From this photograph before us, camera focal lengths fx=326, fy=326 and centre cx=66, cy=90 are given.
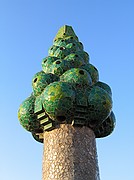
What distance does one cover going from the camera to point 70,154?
7238mm

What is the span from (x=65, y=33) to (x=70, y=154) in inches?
→ 180

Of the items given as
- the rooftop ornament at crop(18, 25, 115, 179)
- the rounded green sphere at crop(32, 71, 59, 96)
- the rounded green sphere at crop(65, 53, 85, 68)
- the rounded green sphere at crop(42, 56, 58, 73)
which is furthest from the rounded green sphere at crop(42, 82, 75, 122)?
the rounded green sphere at crop(42, 56, 58, 73)

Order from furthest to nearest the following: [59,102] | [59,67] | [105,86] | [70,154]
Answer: [105,86] → [59,67] → [59,102] → [70,154]

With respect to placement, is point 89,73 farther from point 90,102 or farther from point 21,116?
point 21,116

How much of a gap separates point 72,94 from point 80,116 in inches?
21.8

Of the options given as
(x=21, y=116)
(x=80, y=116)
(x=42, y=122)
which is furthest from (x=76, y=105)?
(x=21, y=116)

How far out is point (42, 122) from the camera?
7961 mm

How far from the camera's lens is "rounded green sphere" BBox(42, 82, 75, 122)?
754cm

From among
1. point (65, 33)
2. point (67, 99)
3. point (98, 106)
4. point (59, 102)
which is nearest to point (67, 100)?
point (67, 99)

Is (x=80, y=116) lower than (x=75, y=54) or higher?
lower

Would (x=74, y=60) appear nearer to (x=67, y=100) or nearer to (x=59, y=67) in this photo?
(x=59, y=67)

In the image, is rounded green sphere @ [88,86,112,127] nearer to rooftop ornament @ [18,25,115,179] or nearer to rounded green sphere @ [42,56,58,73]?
rooftop ornament @ [18,25,115,179]

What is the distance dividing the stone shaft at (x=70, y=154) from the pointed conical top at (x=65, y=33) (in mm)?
3687

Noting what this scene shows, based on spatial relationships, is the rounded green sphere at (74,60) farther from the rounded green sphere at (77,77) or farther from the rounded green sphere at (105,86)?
the rounded green sphere at (105,86)
